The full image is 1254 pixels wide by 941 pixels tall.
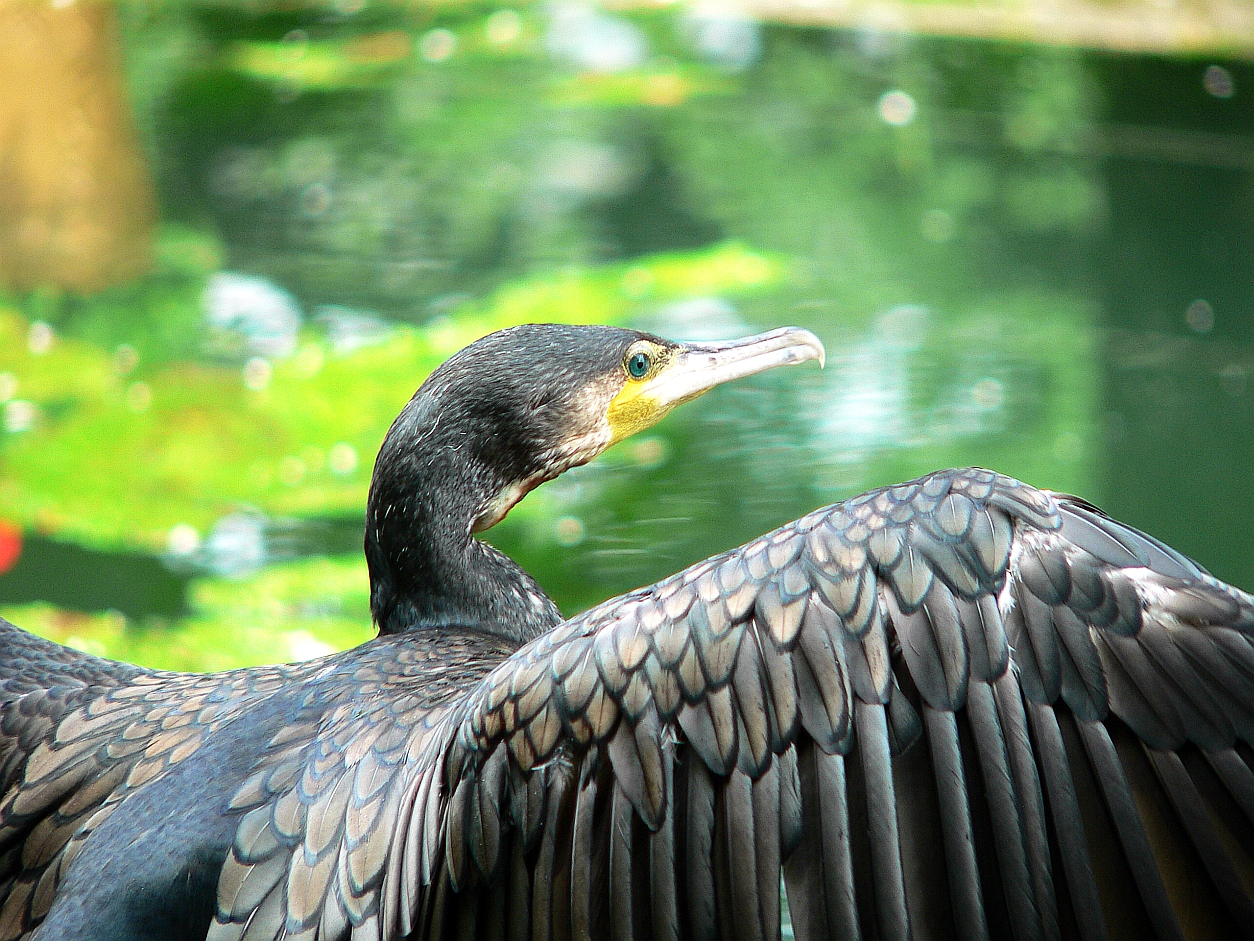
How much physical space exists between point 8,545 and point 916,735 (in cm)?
324

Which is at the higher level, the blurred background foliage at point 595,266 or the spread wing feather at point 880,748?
the blurred background foliage at point 595,266

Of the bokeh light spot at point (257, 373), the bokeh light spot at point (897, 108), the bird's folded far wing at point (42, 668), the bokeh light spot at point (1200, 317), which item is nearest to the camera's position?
the bird's folded far wing at point (42, 668)

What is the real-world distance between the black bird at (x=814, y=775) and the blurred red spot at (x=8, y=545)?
236 centimetres

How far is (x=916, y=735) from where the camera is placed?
147 centimetres

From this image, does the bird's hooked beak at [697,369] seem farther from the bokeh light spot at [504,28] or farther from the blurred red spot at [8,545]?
the bokeh light spot at [504,28]

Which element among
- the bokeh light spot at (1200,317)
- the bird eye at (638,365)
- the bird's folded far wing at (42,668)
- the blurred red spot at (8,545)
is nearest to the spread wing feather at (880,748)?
the bird's folded far wing at (42,668)

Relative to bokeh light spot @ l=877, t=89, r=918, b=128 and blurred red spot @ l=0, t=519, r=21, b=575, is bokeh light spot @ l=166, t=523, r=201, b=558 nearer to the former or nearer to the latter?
blurred red spot @ l=0, t=519, r=21, b=575

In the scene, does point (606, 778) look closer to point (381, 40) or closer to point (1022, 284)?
point (1022, 284)

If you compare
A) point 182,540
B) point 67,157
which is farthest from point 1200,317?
point 67,157

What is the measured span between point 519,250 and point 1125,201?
2779mm

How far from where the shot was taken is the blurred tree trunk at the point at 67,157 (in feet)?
20.4

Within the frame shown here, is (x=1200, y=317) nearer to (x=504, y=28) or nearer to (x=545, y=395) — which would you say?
(x=545, y=395)

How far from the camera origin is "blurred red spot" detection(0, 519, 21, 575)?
3906mm

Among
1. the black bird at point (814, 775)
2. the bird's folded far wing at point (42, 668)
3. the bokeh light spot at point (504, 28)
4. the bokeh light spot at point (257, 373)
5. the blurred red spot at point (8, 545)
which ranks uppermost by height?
the bokeh light spot at point (504, 28)
